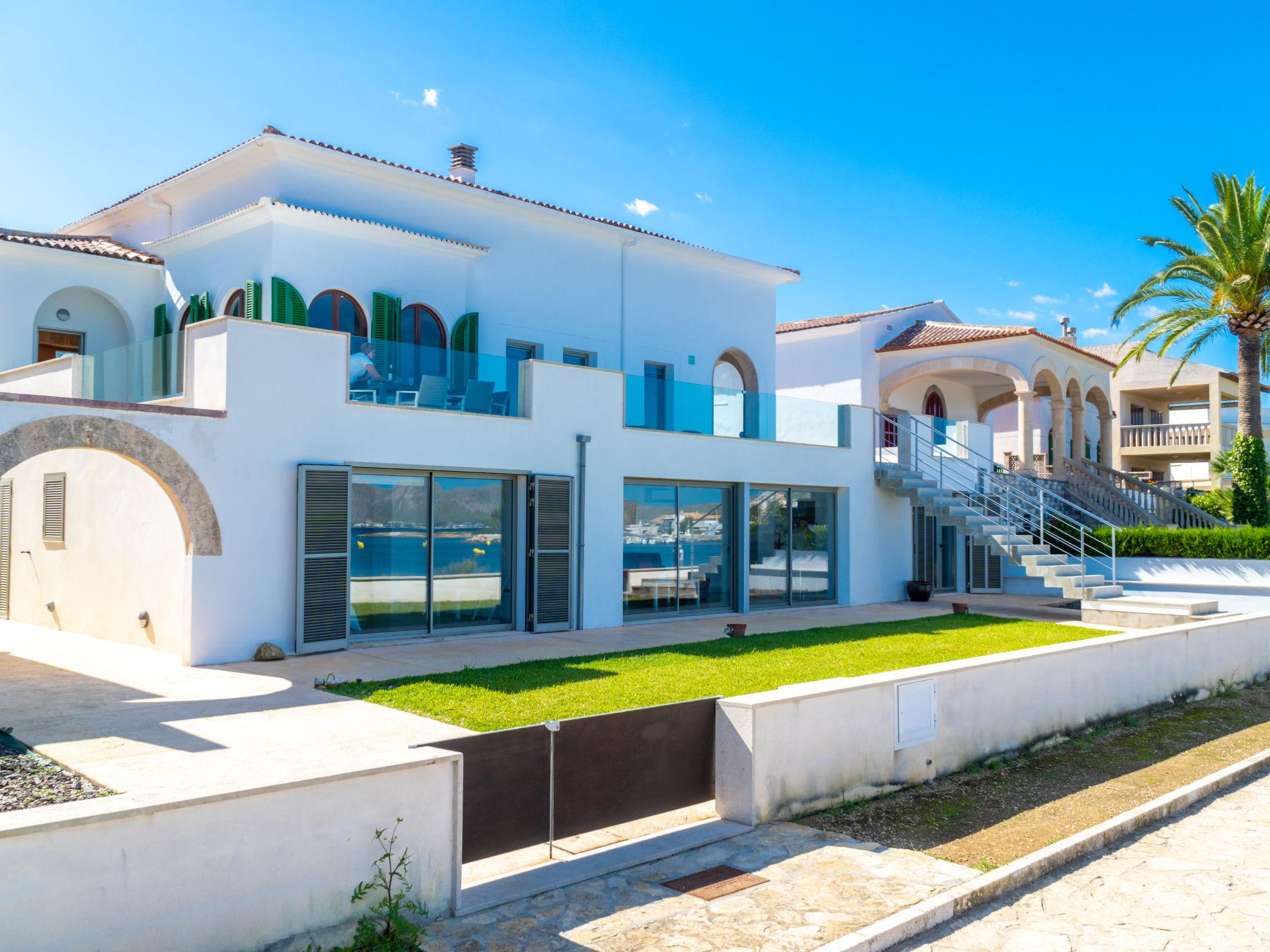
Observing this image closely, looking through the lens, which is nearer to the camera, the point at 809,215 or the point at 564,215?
the point at 564,215

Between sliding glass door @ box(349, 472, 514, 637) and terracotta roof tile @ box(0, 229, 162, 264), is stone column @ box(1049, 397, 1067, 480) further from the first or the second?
terracotta roof tile @ box(0, 229, 162, 264)

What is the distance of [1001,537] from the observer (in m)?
19.4

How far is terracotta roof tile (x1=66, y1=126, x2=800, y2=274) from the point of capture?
52.7 ft

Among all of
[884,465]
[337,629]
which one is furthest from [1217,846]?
[884,465]

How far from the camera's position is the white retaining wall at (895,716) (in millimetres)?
6809

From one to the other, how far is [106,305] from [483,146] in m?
7.74

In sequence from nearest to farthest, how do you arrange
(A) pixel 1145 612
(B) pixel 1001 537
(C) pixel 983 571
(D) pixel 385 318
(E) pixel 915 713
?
(E) pixel 915 713 → (A) pixel 1145 612 → (D) pixel 385 318 → (B) pixel 1001 537 → (C) pixel 983 571

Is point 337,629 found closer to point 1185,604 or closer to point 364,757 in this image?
point 364,757

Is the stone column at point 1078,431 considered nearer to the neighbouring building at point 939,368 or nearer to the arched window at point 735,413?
the neighbouring building at point 939,368

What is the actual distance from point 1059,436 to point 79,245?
24277mm

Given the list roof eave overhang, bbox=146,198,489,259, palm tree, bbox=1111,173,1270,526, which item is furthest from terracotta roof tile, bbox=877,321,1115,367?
roof eave overhang, bbox=146,198,489,259

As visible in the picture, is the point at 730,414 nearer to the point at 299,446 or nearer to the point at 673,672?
the point at 673,672

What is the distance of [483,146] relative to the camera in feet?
66.1

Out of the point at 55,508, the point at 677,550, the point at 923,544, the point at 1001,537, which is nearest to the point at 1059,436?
the point at 923,544
